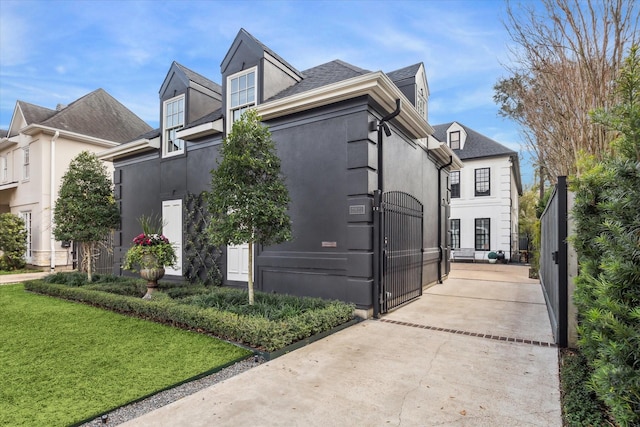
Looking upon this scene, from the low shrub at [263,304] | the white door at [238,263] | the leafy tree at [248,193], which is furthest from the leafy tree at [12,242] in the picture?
the leafy tree at [248,193]

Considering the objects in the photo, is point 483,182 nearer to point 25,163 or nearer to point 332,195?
point 332,195

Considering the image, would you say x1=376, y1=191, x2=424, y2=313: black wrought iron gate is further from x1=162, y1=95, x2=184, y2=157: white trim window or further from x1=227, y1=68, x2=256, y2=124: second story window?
x1=162, y1=95, x2=184, y2=157: white trim window

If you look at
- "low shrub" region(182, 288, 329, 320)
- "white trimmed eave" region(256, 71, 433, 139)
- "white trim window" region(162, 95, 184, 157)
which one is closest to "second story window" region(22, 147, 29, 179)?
"white trim window" region(162, 95, 184, 157)

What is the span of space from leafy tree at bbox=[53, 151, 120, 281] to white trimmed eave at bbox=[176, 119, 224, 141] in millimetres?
3050

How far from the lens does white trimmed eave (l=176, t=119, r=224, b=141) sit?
841cm

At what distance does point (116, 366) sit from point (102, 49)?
11.4 meters

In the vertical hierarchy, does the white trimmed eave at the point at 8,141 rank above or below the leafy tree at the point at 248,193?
above

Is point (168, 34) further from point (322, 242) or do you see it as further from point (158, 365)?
point (158, 365)

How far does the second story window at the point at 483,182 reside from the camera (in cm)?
1894

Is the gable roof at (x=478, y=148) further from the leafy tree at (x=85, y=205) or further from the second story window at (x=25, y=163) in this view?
the second story window at (x=25, y=163)

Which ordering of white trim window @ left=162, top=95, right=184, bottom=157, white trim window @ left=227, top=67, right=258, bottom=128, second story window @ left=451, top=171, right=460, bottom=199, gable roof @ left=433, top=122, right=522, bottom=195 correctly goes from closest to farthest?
white trim window @ left=227, top=67, right=258, bottom=128 → white trim window @ left=162, top=95, right=184, bottom=157 → gable roof @ left=433, top=122, right=522, bottom=195 → second story window @ left=451, top=171, right=460, bottom=199

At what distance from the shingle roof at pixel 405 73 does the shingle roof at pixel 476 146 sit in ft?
31.9

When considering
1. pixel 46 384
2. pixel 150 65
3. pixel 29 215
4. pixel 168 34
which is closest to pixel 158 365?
pixel 46 384

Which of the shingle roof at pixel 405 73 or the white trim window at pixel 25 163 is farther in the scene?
the white trim window at pixel 25 163
